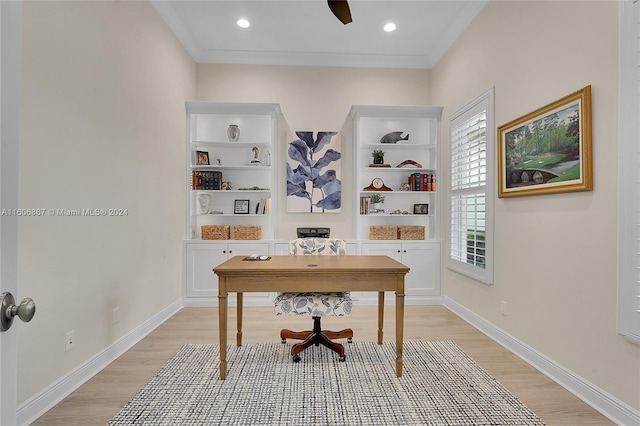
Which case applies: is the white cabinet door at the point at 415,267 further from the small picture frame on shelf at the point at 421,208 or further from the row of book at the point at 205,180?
the row of book at the point at 205,180

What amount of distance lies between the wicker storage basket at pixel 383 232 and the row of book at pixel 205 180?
6.89ft

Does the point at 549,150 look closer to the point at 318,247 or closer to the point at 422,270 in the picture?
the point at 318,247

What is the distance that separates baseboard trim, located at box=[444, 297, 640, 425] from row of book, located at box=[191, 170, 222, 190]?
3430 millimetres

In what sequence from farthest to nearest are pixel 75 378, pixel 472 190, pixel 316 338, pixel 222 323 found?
pixel 472 190 → pixel 316 338 → pixel 222 323 → pixel 75 378

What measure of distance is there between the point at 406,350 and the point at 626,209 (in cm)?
183

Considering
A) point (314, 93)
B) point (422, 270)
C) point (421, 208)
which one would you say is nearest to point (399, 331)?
point (422, 270)

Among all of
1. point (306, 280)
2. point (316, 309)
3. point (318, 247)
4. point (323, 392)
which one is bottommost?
point (323, 392)

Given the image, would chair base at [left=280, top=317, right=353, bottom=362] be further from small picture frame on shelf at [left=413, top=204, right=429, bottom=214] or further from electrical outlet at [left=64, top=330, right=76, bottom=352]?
small picture frame on shelf at [left=413, top=204, right=429, bottom=214]

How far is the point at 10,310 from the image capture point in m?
0.69

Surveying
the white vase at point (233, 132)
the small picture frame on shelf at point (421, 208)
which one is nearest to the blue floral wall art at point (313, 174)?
the white vase at point (233, 132)

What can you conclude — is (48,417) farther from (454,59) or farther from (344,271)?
(454,59)

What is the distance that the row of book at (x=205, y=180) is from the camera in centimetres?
416

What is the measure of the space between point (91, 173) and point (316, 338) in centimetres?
215

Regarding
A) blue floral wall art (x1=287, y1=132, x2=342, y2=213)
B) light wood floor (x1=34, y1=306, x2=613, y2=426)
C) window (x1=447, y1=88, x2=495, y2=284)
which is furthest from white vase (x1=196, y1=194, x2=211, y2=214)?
window (x1=447, y1=88, x2=495, y2=284)
